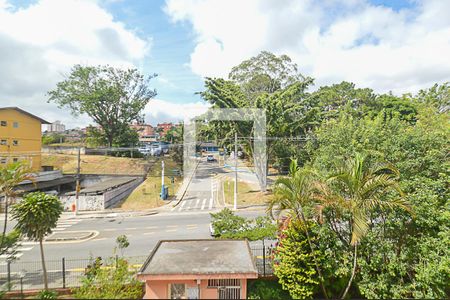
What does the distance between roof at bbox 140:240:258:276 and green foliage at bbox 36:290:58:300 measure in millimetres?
4515

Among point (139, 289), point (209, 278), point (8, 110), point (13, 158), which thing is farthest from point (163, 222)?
point (8, 110)

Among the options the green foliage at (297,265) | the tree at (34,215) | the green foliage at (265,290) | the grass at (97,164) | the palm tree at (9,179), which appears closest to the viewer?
the green foliage at (297,265)

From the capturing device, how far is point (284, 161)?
3675 centimetres

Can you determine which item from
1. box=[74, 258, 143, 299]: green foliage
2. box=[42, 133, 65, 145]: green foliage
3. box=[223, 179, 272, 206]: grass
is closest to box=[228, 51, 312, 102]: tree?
box=[223, 179, 272, 206]: grass

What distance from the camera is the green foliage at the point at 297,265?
31.9 feet

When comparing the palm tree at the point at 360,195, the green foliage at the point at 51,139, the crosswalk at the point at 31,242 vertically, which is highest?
the green foliage at the point at 51,139

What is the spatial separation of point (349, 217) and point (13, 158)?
39631 mm

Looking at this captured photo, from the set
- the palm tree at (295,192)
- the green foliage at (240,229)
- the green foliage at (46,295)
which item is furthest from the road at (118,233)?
the palm tree at (295,192)

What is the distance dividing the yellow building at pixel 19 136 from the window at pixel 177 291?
31105 millimetres

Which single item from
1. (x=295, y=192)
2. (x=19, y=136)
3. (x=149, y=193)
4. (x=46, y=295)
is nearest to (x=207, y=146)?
(x=149, y=193)

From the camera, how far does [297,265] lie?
989cm

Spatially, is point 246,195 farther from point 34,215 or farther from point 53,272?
point 34,215

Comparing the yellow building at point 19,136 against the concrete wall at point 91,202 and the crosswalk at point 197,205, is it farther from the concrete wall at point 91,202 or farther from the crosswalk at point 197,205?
the crosswalk at point 197,205

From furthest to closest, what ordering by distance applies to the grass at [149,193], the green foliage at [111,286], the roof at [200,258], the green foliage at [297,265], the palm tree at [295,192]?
the grass at [149,193] → the green foliage at [297,265] → the palm tree at [295,192] → the green foliage at [111,286] → the roof at [200,258]
